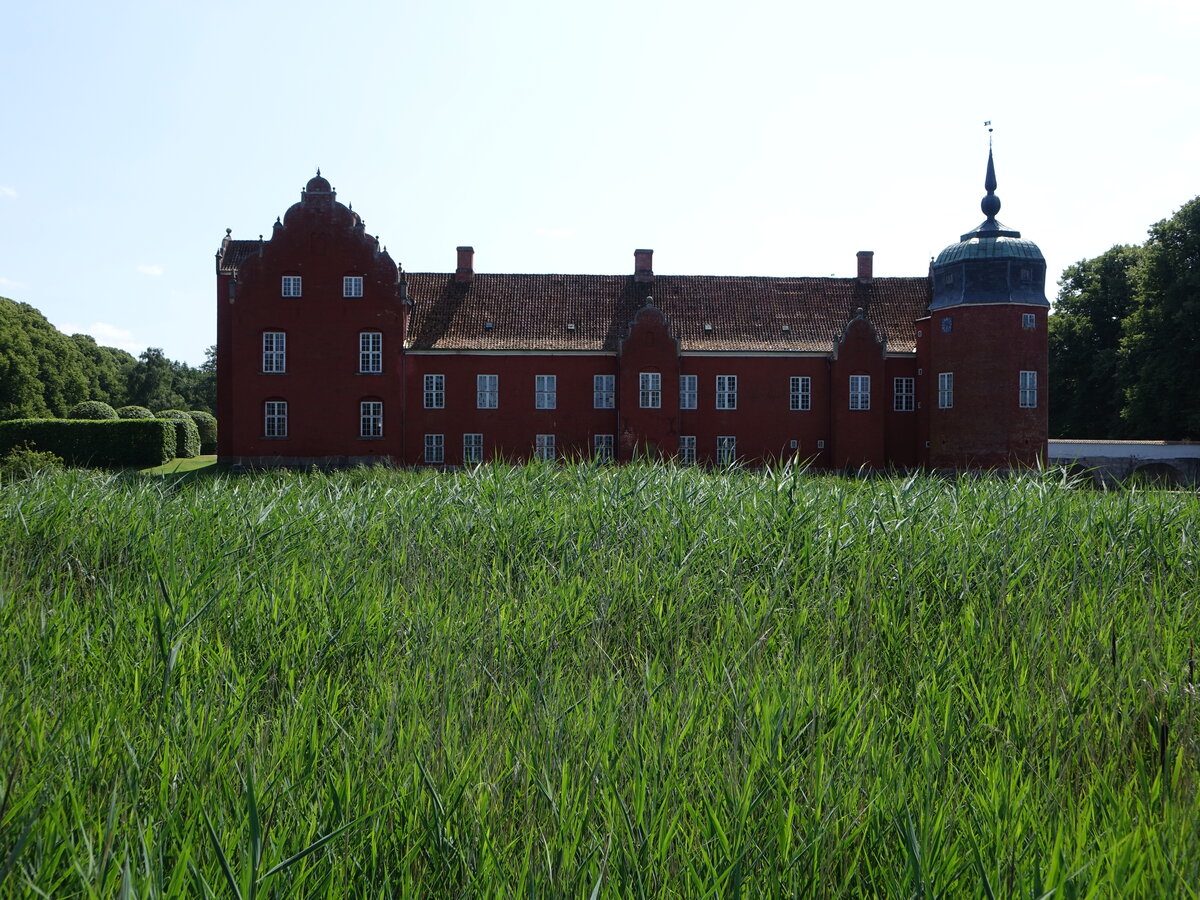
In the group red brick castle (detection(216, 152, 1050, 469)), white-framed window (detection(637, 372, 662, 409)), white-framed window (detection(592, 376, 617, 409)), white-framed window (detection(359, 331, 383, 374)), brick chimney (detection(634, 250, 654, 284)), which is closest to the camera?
red brick castle (detection(216, 152, 1050, 469))

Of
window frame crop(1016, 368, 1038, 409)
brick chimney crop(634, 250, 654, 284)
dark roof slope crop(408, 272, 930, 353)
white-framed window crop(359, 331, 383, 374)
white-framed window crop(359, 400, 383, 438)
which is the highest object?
brick chimney crop(634, 250, 654, 284)

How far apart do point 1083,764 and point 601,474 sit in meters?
5.97

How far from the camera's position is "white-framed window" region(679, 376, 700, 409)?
34.2 meters

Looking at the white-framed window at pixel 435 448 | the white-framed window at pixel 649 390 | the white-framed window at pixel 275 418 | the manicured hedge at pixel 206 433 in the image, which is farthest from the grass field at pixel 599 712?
the manicured hedge at pixel 206 433

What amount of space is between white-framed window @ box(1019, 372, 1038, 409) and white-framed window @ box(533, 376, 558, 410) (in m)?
16.6

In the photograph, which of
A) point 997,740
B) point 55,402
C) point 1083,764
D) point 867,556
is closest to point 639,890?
point 997,740

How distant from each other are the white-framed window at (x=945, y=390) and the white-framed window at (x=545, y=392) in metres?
14.0

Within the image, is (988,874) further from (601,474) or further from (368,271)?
(368,271)

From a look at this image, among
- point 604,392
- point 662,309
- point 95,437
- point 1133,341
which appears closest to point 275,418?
point 95,437

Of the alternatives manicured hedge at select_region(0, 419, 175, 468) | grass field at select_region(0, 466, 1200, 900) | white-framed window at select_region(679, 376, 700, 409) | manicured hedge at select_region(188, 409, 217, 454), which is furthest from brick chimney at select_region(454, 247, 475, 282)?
grass field at select_region(0, 466, 1200, 900)

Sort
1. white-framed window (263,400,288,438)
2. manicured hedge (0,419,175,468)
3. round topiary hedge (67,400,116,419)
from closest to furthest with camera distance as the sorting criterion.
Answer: white-framed window (263,400,288,438) → manicured hedge (0,419,175,468) → round topiary hedge (67,400,116,419)

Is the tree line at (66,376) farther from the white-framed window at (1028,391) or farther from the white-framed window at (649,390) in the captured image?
the white-framed window at (1028,391)

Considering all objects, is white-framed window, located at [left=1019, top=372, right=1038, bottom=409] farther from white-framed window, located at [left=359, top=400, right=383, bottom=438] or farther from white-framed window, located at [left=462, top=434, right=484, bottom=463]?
white-framed window, located at [left=359, top=400, right=383, bottom=438]

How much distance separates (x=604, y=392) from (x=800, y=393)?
24.5 ft
